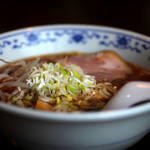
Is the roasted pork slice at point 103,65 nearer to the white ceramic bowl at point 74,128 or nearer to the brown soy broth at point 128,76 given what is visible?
the brown soy broth at point 128,76

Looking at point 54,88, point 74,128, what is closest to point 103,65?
point 54,88

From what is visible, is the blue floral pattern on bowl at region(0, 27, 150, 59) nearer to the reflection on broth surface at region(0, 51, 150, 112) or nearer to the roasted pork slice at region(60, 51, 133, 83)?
the roasted pork slice at region(60, 51, 133, 83)

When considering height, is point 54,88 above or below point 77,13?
below

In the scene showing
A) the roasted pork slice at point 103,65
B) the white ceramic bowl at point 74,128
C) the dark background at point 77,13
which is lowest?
the white ceramic bowl at point 74,128

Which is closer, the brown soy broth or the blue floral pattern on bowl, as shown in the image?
the brown soy broth

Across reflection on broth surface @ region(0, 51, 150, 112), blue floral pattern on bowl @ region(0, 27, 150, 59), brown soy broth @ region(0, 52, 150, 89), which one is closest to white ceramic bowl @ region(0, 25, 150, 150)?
reflection on broth surface @ region(0, 51, 150, 112)

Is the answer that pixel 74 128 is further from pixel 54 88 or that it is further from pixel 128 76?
pixel 128 76

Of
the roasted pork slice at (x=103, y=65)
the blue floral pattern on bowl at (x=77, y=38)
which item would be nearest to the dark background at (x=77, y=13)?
the blue floral pattern on bowl at (x=77, y=38)
